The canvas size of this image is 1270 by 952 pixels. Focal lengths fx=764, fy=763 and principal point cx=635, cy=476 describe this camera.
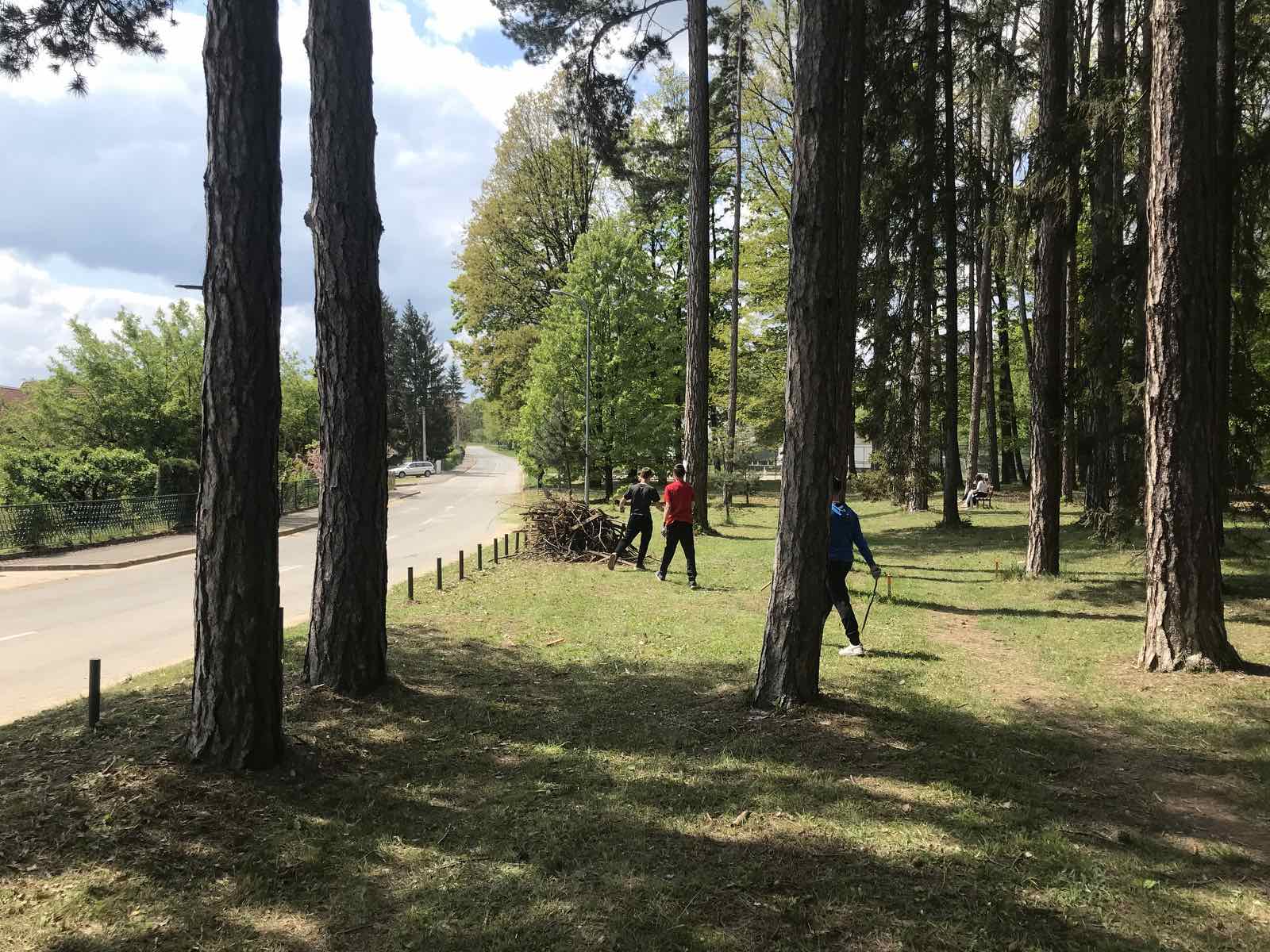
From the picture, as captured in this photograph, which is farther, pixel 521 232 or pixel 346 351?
pixel 521 232

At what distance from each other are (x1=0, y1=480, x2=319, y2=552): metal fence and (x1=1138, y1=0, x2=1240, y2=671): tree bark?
1466 centimetres

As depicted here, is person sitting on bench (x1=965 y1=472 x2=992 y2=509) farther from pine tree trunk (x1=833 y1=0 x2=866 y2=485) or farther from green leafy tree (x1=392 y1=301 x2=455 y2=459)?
green leafy tree (x1=392 y1=301 x2=455 y2=459)

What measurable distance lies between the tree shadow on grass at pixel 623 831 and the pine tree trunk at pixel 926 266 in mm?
13103

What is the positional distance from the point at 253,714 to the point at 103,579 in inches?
564

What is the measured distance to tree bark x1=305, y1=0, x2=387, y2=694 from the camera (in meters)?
6.03

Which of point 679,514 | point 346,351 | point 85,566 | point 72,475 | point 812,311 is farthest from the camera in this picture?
point 72,475

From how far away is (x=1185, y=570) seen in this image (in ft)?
21.9

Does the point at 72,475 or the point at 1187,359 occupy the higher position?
the point at 1187,359

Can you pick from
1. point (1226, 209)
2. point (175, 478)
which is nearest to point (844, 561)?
point (1226, 209)

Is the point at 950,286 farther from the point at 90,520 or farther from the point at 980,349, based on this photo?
the point at 90,520

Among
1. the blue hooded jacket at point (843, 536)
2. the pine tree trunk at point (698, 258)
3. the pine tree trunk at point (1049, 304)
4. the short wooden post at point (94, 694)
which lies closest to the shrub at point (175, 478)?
the pine tree trunk at point (698, 258)

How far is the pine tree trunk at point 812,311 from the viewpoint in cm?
551

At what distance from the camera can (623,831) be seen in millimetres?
4152

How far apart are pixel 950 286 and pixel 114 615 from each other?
1804 cm
